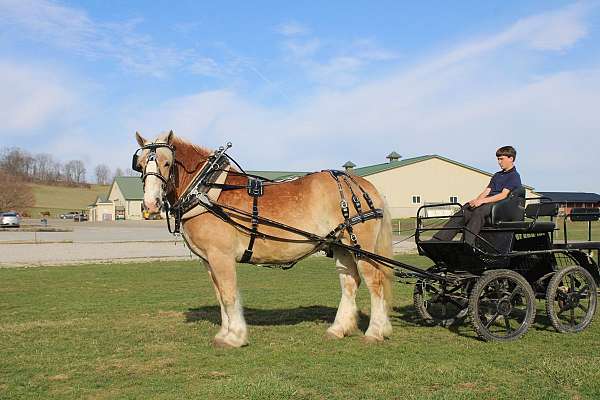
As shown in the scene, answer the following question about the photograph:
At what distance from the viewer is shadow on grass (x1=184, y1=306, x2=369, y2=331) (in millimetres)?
9148

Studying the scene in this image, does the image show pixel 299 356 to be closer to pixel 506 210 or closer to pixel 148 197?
pixel 148 197

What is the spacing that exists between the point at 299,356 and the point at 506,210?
3.59 meters

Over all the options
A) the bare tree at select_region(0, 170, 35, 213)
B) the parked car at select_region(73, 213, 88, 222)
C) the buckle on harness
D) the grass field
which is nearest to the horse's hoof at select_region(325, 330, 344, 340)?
the grass field

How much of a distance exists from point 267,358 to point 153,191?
7.94 ft

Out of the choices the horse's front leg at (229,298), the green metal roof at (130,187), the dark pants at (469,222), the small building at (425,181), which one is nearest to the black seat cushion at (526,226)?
the dark pants at (469,222)

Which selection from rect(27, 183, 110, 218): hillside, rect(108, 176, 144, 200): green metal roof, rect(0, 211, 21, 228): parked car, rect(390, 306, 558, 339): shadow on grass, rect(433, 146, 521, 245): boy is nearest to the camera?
rect(433, 146, 521, 245): boy

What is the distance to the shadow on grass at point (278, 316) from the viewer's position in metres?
9.15

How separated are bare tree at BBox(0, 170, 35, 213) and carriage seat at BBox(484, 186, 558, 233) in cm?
7634

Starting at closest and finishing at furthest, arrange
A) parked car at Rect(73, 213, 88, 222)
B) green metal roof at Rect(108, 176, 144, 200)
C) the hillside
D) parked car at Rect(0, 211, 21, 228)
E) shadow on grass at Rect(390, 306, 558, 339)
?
1. shadow on grass at Rect(390, 306, 558, 339)
2. parked car at Rect(0, 211, 21, 228)
3. green metal roof at Rect(108, 176, 144, 200)
4. parked car at Rect(73, 213, 88, 222)
5. the hillside

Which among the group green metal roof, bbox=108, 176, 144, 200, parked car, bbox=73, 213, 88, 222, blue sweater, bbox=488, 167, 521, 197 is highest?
green metal roof, bbox=108, 176, 144, 200

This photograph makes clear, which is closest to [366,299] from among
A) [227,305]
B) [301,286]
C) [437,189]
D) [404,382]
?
[301,286]

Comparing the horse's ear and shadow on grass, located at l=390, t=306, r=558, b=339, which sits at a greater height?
the horse's ear

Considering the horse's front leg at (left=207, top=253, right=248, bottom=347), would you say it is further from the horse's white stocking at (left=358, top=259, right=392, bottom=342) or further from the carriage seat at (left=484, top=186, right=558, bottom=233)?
the carriage seat at (left=484, top=186, right=558, bottom=233)

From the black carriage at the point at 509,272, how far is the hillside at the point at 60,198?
350ft
